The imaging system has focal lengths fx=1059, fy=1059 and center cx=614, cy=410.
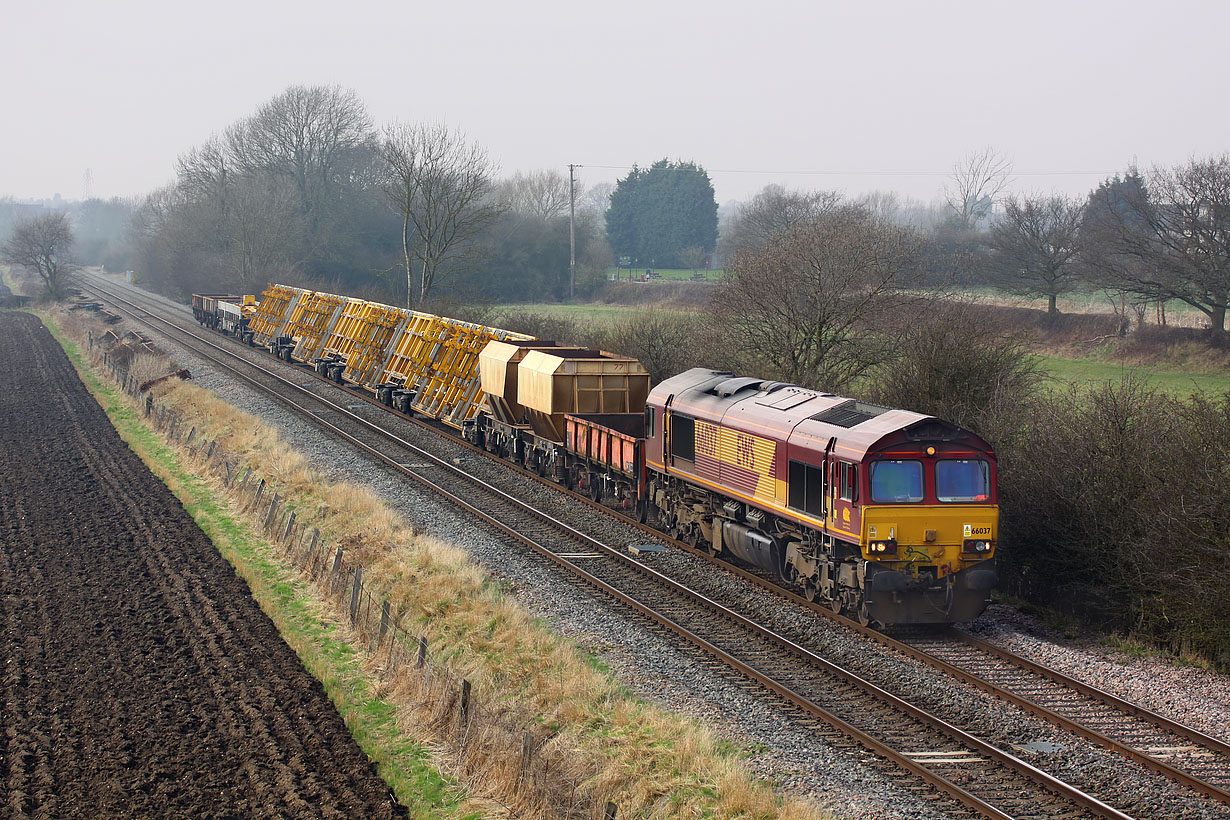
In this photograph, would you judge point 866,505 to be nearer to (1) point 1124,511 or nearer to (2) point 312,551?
(1) point 1124,511

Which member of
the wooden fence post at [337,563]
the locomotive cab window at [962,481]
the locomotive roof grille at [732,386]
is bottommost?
the wooden fence post at [337,563]

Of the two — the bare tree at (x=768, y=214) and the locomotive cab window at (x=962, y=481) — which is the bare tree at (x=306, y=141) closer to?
the bare tree at (x=768, y=214)

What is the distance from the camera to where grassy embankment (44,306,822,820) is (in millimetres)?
10273

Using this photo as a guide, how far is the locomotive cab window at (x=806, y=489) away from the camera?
1546 centimetres

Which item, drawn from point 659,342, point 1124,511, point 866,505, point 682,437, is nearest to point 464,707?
point 866,505

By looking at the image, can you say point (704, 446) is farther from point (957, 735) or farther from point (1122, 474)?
point (957, 735)

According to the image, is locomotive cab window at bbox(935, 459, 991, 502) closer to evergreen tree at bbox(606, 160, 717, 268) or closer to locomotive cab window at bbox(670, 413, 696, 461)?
locomotive cab window at bbox(670, 413, 696, 461)

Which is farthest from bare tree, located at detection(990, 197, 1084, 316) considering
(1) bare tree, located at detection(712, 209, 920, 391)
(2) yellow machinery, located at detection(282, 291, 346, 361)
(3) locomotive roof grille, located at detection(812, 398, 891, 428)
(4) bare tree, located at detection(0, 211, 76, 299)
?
(4) bare tree, located at detection(0, 211, 76, 299)

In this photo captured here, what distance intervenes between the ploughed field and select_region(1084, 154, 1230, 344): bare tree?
37.9 metres

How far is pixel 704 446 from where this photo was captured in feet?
62.3

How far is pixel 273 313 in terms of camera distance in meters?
55.1

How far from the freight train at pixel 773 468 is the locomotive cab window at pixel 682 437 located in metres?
0.04

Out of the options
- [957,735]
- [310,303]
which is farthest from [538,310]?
[957,735]

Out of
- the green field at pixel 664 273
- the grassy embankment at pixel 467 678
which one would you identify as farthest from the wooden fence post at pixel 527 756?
the green field at pixel 664 273
